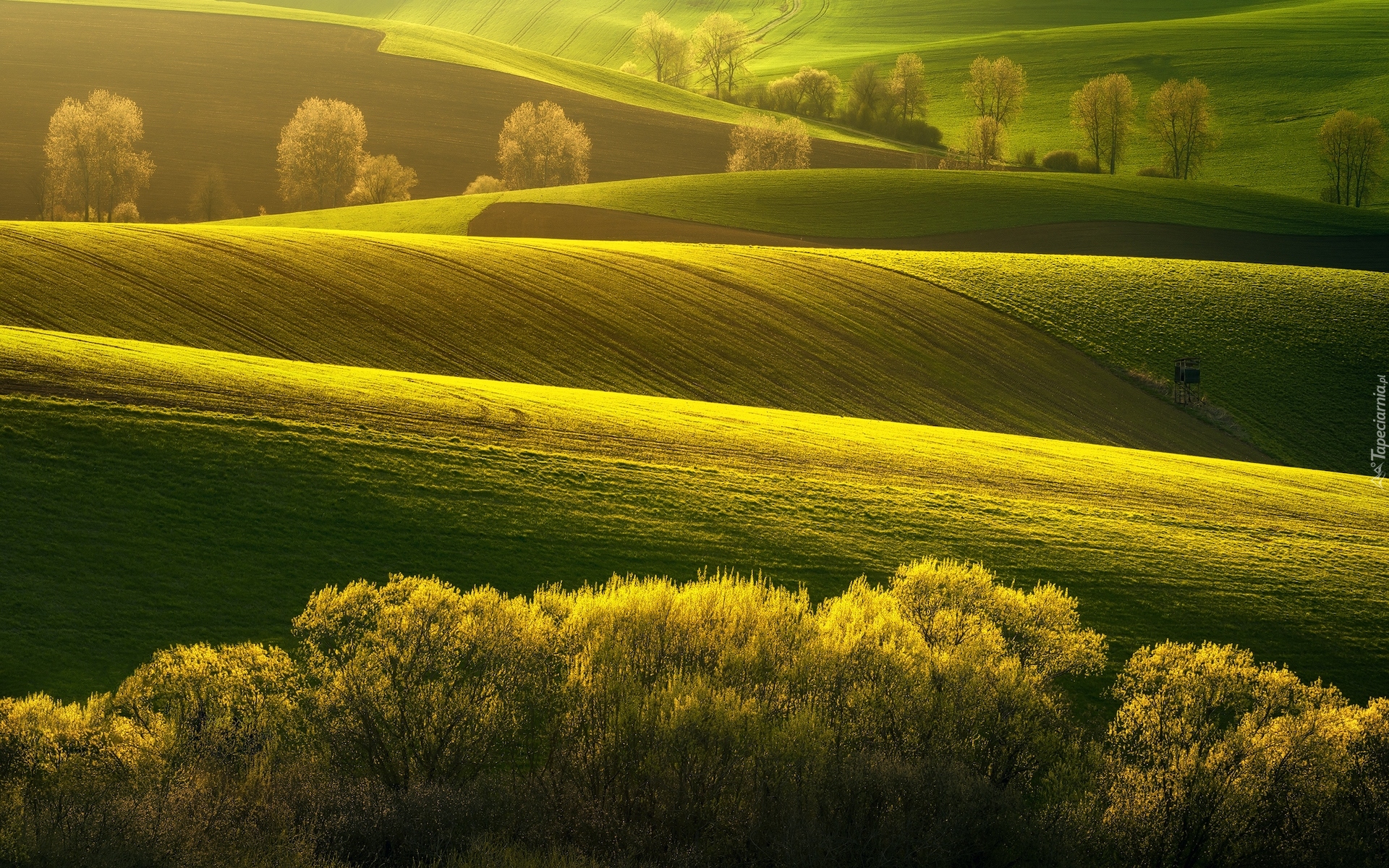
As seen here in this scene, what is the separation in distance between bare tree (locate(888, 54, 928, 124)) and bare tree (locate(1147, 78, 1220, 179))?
3305 cm

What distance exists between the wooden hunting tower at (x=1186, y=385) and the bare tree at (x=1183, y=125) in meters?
79.4

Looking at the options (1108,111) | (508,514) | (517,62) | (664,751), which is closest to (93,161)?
(517,62)

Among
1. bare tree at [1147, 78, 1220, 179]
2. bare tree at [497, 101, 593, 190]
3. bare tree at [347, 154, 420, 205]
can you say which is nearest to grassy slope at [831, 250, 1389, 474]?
bare tree at [497, 101, 593, 190]

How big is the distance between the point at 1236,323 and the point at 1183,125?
72.1 m

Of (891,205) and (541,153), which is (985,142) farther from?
(541,153)

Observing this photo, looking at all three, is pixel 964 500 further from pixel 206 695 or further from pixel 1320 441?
pixel 1320 441

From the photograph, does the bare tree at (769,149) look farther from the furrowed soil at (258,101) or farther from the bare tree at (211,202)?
the bare tree at (211,202)

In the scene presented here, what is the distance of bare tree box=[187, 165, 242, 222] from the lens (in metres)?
96.9

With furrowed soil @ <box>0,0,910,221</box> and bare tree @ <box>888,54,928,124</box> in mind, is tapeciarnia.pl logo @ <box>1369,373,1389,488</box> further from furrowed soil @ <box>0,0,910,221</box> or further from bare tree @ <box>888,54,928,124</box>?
bare tree @ <box>888,54,928,124</box>

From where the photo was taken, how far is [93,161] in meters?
88.2

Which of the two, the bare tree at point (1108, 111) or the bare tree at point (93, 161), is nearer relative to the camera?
the bare tree at point (93, 161)

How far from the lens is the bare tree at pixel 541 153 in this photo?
10744 centimetres

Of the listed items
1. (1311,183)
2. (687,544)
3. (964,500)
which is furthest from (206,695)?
(1311,183)

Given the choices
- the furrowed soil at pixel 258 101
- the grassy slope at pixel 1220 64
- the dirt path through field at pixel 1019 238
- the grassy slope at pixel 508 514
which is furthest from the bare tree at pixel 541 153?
the grassy slope at pixel 508 514
